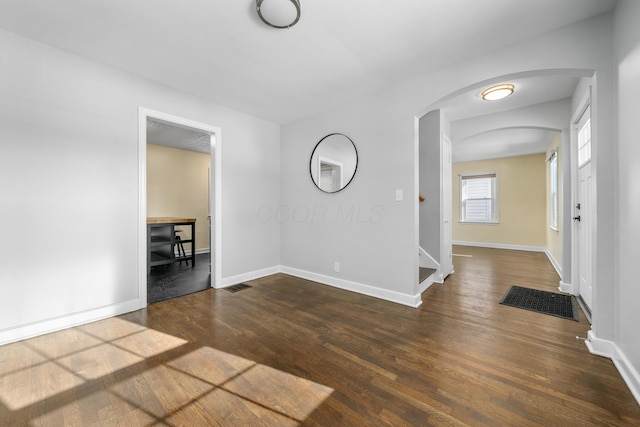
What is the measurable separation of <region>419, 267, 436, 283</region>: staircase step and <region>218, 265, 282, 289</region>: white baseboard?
2.18 m

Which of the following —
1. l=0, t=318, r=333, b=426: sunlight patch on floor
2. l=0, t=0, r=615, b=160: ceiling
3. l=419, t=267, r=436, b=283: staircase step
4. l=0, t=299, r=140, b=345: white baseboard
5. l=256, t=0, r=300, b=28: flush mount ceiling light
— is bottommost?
l=0, t=318, r=333, b=426: sunlight patch on floor

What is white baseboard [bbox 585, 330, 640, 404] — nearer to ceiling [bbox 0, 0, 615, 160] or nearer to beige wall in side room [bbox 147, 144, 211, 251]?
ceiling [bbox 0, 0, 615, 160]

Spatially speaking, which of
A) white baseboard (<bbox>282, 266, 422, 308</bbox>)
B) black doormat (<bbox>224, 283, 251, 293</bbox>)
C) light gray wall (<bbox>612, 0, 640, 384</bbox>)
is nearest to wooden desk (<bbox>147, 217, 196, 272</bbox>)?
black doormat (<bbox>224, 283, 251, 293</bbox>)

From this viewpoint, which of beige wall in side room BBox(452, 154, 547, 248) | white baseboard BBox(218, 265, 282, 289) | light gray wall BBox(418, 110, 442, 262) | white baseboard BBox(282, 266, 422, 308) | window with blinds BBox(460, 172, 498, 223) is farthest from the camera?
window with blinds BBox(460, 172, 498, 223)

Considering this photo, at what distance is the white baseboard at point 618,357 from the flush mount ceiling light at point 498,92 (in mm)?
2552

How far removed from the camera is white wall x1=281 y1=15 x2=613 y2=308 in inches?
78.7

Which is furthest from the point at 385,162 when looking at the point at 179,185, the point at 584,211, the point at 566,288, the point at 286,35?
the point at 179,185

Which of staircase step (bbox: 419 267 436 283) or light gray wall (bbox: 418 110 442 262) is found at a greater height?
light gray wall (bbox: 418 110 442 262)

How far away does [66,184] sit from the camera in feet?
7.69

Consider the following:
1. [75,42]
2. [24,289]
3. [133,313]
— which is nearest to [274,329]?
[133,313]

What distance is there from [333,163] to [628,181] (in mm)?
2694

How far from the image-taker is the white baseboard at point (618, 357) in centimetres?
150

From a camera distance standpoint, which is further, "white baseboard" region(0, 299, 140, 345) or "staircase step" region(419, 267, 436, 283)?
"staircase step" region(419, 267, 436, 283)

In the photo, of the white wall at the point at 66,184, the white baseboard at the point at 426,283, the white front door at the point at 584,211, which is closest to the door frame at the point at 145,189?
the white wall at the point at 66,184
